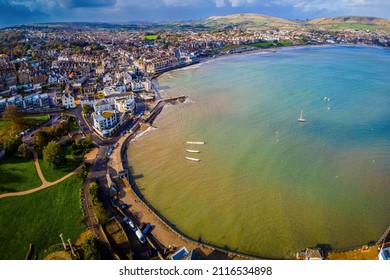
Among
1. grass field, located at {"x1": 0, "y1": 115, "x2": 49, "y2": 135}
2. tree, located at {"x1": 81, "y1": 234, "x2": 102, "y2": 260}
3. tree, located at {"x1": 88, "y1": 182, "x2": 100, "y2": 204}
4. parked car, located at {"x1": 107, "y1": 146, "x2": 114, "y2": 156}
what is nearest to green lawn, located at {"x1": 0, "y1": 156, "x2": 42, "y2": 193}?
tree, located at {"x1": 88, "y1": 182, "x2": 100, "y2": 204}

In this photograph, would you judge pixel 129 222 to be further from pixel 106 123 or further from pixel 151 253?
pixel 106 123

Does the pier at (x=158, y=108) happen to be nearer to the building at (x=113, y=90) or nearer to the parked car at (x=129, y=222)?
the building at (x=113, y=90)

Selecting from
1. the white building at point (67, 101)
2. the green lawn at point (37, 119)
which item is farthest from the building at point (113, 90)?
the green lawn at point (37, 119)

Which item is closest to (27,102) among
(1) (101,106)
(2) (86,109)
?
(2) (86,109)

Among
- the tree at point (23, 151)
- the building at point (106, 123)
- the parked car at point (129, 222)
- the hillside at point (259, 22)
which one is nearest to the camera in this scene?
the parked car at point (129, 222)

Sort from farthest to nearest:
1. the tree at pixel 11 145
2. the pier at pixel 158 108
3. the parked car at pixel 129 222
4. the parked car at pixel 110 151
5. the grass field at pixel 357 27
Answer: the grass field at pixel 357 27 < the pier at pixel 158 108 < the parked car at pixel 110 151 < the tree at pixel 11 145 < the parked car at pixel 129 222

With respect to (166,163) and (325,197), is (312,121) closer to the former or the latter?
(325,197)

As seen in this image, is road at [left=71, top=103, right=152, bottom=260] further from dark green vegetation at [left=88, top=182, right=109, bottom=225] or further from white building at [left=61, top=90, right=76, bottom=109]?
white building at [left=61, top=90, right=76, bottom=109]
